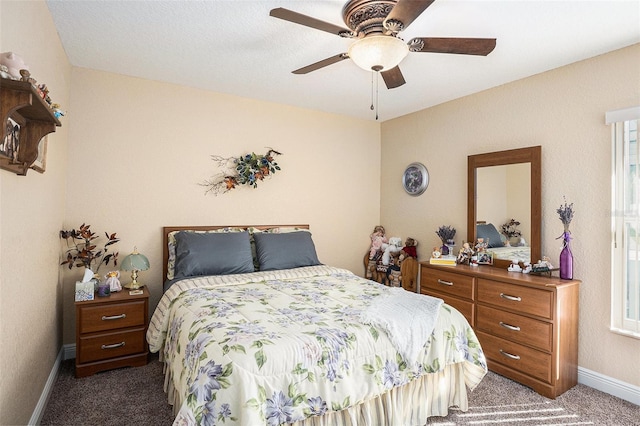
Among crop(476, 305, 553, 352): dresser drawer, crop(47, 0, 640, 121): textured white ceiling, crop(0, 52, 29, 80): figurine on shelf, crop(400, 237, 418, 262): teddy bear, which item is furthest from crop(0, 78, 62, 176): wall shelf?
crop(400, 237, 418, 262): teddy bear

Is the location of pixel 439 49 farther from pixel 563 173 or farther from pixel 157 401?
pixel 157 401

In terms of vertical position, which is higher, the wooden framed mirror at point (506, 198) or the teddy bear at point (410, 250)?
the wooden framed mirror at point (506, 198)

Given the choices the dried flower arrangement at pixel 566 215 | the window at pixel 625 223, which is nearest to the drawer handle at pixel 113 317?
the dried flower arrangement at pixel 566 215

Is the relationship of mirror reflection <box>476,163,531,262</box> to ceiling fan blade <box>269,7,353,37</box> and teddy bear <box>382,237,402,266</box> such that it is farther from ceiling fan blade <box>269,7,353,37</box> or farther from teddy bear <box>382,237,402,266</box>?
ceiling fan blade <box>269,7,353,37</box>

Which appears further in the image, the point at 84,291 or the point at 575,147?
the point at 575,147

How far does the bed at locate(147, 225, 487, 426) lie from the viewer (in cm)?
154

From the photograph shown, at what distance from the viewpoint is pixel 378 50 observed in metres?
1.88

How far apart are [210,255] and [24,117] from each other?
70.0 inches

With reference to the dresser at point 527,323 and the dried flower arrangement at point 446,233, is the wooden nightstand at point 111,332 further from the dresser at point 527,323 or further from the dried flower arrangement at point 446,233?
the dried flower arrangement at point 446,233

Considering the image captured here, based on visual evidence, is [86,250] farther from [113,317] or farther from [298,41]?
[298,41]

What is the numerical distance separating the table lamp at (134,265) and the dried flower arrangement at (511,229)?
3224 millimetres

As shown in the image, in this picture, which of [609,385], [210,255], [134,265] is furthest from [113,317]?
[609,385]

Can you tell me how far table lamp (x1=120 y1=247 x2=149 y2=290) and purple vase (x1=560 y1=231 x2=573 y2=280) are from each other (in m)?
3.38

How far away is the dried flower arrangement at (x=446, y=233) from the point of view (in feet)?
12.2
